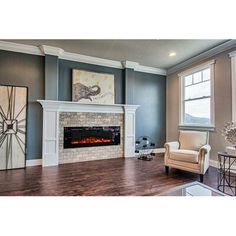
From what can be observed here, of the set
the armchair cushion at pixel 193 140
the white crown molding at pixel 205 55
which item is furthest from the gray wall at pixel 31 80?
the white crown molding at pixel 205 55

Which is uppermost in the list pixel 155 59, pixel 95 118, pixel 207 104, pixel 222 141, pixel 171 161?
pixel 155 59

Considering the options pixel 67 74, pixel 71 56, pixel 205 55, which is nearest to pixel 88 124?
pixel 67 74

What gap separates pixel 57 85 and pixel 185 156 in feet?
10.5

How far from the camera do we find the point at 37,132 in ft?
12.2

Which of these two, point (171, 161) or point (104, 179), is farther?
point (171, 161)

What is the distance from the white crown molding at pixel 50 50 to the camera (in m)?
3.63

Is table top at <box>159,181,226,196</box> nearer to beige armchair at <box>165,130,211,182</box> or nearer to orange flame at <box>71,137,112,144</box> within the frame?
beige armchair at <box>165,130,211,182</box>

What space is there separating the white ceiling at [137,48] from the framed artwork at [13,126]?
1137mm

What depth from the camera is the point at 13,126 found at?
3516mm

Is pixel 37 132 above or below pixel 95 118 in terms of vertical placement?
below
